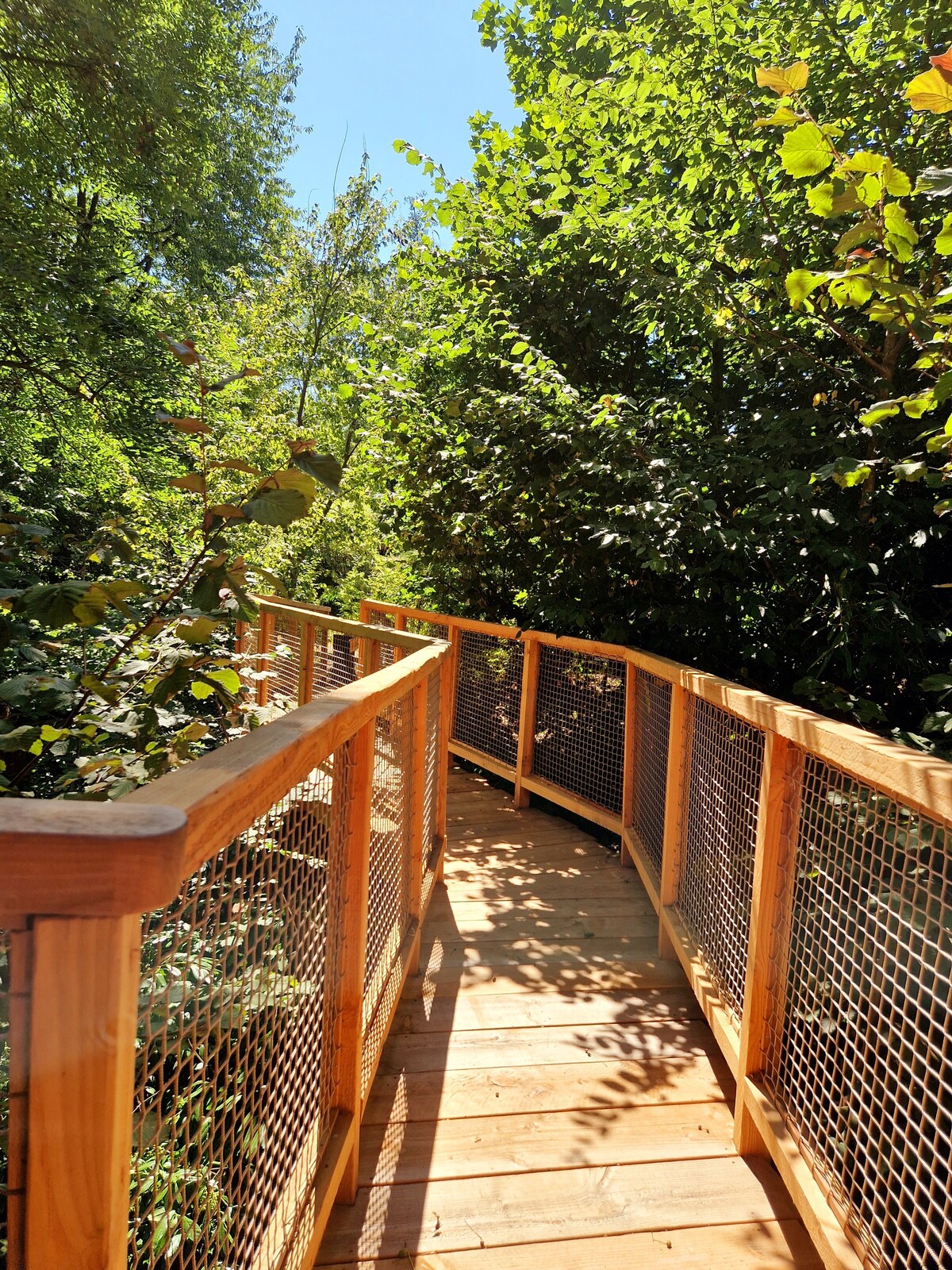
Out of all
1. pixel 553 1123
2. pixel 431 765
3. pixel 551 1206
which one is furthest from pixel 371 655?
pixel 551 1206

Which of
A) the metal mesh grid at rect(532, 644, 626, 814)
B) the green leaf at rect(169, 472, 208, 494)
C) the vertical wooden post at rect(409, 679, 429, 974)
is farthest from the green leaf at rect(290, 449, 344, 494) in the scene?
the metal mesh grid at rect(532, 644, 626, 814)

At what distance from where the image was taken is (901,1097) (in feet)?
4.56

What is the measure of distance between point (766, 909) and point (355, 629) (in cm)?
263

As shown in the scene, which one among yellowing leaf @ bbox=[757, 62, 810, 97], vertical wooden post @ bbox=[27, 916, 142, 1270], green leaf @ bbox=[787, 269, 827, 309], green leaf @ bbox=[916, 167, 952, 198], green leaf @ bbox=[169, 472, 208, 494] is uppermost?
yellowing leaf @ bbox=[757, 62, 810, 97]

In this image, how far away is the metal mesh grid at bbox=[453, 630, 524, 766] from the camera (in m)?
5.57

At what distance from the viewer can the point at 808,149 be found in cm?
156

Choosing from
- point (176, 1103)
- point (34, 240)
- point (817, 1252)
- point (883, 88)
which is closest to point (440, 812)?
point (817, 1252)

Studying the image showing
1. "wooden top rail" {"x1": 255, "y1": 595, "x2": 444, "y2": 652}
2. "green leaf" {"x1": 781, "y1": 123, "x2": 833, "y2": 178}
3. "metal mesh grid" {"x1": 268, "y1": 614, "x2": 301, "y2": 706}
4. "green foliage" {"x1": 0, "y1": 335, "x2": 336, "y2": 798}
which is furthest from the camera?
"metal mesh grid" {"x1": 268, "y1": 614, "x2": 301, "y2": 706}

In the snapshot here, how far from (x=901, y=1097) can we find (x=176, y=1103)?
4.31ft

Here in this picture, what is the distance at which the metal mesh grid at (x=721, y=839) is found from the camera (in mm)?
2262

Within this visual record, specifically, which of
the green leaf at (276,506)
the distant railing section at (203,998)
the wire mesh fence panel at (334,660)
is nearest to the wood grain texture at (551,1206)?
the distant railing section at (203,998)

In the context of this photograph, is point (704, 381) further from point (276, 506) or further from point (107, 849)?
point (107, 849)

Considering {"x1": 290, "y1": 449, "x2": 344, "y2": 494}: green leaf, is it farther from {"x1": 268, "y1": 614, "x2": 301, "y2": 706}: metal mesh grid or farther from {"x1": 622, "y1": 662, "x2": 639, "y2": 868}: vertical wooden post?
{"x1": 268, "y1": 614, "x2": 301, "y2": 706}: metal mesh grid

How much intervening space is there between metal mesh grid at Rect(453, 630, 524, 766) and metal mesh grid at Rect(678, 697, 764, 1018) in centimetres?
252
